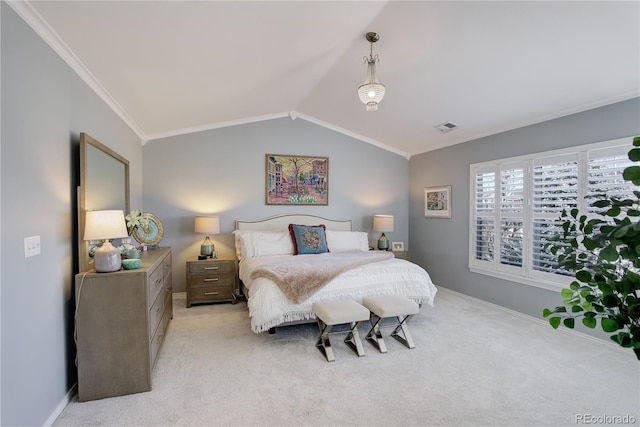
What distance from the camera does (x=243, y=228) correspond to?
489 centimetres

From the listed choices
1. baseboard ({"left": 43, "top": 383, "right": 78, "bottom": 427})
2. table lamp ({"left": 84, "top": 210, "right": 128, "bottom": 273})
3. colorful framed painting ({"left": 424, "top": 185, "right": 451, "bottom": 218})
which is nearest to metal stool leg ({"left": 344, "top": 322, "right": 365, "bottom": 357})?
table lamp ({"left": 84, "top": 210, "right": 128, "bottom": 273})

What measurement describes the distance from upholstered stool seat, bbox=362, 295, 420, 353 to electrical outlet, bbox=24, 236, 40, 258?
2.59 metres

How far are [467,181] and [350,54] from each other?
2.69 metres

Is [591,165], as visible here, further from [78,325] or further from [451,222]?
[78,325]

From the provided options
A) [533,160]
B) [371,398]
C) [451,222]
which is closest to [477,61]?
[533,160]

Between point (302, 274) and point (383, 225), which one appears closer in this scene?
point (302, 274)

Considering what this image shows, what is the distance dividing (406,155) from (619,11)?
12.4ft

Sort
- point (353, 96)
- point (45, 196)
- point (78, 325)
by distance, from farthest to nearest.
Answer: point (353, 96)
point (78, 325)
point (45, 196)

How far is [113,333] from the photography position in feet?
7.22

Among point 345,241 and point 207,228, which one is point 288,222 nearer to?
point 345,241

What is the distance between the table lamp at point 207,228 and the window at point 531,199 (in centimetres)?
374

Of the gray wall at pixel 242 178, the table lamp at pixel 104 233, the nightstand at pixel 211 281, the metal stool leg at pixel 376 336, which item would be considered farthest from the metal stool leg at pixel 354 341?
the gray wall at pixel 242 178

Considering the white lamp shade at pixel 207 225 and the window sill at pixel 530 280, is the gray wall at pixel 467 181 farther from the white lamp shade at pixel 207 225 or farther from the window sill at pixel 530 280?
the white lamp shade at pixel 207 225

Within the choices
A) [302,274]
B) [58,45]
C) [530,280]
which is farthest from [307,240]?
[58,45]
